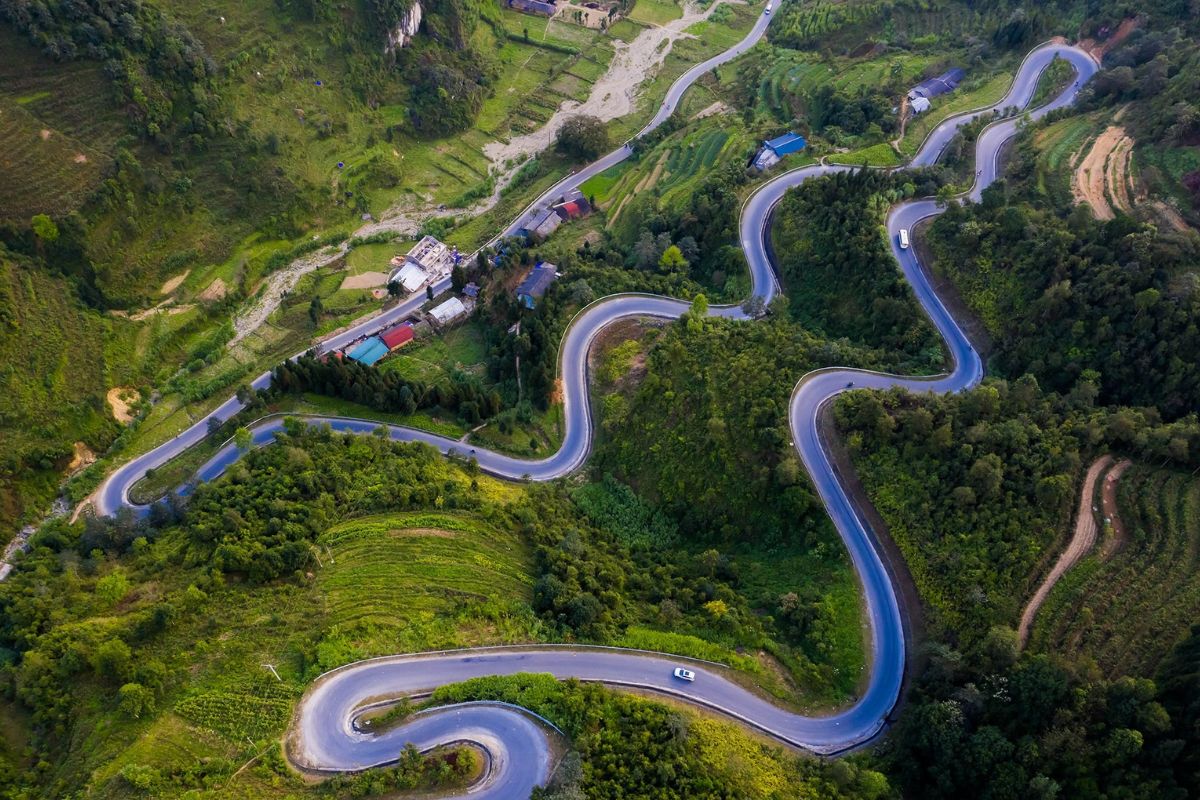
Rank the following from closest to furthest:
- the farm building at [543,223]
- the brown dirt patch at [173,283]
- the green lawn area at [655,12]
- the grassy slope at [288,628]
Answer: the grassy slope at [288,628]
the brown dirt patch at [173,283]
the farm building at [543,223]
the green lawn area at [655,12]

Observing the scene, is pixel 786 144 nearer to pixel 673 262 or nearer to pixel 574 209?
pixel 673 262

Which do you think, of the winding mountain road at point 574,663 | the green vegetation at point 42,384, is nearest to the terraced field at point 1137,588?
the winding mountain road at point 574,663

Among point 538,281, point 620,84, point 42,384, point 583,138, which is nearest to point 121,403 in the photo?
point 42,384

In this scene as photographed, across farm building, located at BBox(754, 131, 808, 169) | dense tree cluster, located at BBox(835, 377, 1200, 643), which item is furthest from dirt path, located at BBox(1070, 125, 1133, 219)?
farm building, located at BBox(754, 131, 808, 169)

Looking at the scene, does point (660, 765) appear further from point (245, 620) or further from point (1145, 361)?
point (1145, 361)

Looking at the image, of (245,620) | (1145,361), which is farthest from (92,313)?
(1145,361)

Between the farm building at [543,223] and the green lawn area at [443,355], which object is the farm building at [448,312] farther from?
the farm building at [543,223]
